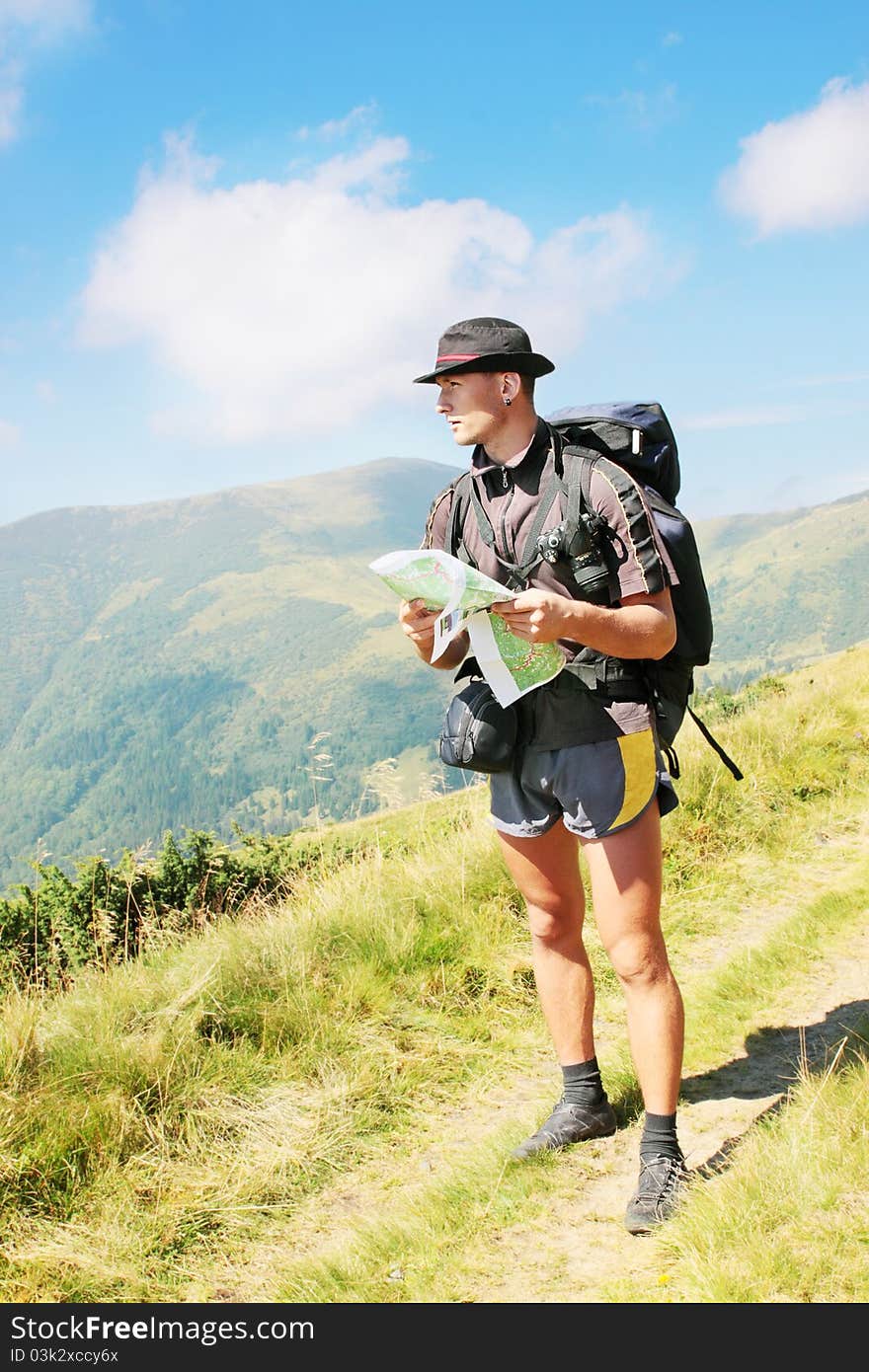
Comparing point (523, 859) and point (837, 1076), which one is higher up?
point (523, 859)

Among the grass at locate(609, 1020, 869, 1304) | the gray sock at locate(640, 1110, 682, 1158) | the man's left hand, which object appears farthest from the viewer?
the gray sock at locate(640, 1110, 682, 1158)

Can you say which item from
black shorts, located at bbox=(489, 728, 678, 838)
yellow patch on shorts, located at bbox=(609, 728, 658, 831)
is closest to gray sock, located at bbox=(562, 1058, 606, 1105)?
black shorts, located at bbox=(489, 728, 678, 838)

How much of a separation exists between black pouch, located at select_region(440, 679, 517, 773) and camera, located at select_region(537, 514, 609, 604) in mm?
460

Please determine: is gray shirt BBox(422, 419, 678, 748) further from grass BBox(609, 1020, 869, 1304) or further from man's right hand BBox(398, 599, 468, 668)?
grass BBox(609, 1020, 869, 1304)

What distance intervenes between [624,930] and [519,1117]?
1.17 meters

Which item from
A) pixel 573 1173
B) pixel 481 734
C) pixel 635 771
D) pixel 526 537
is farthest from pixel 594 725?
pixel 573 1173

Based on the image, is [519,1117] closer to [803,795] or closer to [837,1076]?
[837,1076]

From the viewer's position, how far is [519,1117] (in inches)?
153

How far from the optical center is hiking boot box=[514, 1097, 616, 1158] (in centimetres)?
354

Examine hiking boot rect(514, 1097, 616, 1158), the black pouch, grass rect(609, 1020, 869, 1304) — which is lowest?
hiking boot rect(514, 1097, 616, 1158)

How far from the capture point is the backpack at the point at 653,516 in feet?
10.0

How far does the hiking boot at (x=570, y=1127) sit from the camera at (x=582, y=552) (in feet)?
6.28
